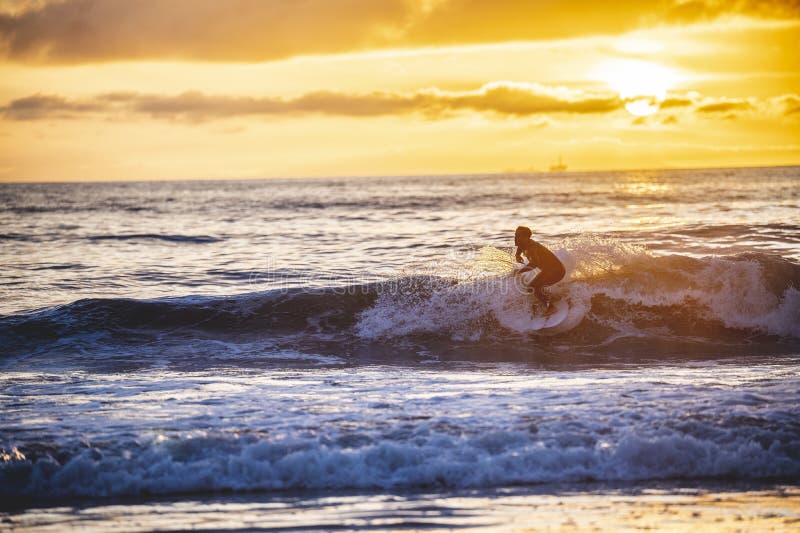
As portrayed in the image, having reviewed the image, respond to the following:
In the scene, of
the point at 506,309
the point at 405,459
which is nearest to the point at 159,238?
the point at 506,309

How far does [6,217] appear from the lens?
4603 centimetres

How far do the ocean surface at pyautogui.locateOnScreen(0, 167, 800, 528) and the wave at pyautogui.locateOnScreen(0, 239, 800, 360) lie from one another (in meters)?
0.06

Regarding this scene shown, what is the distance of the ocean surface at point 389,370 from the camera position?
267 inches

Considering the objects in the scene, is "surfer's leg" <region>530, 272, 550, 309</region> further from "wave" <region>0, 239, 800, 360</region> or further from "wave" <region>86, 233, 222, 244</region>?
"wave" <region>86, 233, 222, 244</region>

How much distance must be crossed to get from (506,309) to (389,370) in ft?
13.6

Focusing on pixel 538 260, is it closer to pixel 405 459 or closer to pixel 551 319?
pixel 551 319

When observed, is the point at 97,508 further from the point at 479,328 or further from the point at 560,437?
the point at 479,328

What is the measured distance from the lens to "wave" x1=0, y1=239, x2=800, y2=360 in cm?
1425

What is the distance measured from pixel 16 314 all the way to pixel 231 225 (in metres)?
22.3

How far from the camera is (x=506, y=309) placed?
14.8m

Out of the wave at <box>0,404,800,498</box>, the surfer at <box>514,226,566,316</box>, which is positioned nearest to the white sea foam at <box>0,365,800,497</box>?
the wave at <box>0,404,800,498</box>

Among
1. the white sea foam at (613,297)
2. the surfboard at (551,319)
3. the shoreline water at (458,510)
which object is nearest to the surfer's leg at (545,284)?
the surfboard at (551,319)

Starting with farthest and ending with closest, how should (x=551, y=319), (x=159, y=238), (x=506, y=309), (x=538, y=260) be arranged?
(x=159, y=238) < (x=506, y=309) < (x=551, y=319) < (x=538, y=260)

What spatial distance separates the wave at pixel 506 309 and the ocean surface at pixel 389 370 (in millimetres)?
57
